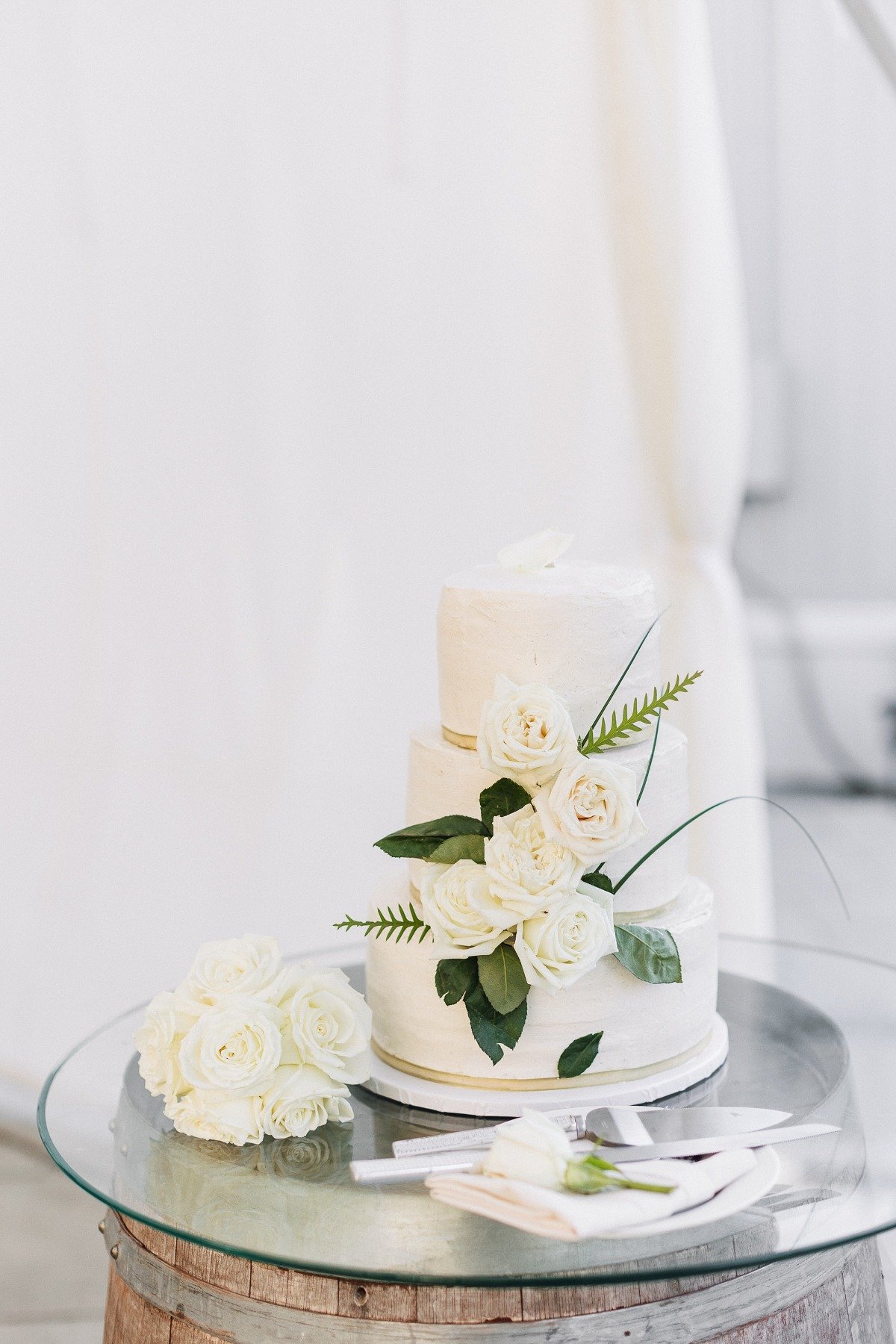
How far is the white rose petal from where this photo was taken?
965 mm

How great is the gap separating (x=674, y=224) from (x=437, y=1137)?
1222 mm

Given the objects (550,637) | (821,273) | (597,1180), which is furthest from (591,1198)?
(821,273)

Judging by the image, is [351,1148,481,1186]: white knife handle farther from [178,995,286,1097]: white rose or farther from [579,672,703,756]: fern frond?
[579,672,703,756]: fern frond

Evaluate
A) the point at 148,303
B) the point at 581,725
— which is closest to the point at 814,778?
the point at 148,303

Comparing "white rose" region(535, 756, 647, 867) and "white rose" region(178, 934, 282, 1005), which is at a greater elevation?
"white rose" region(535, 756, 647, 867)

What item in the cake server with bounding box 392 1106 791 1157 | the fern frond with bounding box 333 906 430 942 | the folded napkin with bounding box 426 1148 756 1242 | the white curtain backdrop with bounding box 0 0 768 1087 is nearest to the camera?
the folded napkin with bounding box 426 1148 756 1242

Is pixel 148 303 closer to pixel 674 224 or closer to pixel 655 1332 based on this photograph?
pixel 674 224

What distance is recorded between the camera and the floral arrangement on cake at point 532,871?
0.85m

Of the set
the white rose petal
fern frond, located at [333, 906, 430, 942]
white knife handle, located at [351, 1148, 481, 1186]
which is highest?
the white rose petal

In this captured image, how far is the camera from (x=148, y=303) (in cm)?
175

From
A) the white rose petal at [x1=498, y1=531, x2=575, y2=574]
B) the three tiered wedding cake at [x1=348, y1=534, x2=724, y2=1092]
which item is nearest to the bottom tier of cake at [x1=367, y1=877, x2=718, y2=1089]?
the three tiered wedding cake at [x1=348, y1=534, x2=724, y2=1092]

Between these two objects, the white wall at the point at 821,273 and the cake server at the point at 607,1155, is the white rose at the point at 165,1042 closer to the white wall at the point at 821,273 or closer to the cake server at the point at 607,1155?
the cake server at the point at 607,1155

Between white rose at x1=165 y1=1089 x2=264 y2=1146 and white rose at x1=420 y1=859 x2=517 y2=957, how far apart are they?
0.50 ft

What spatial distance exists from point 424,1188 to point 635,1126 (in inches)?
5.0
